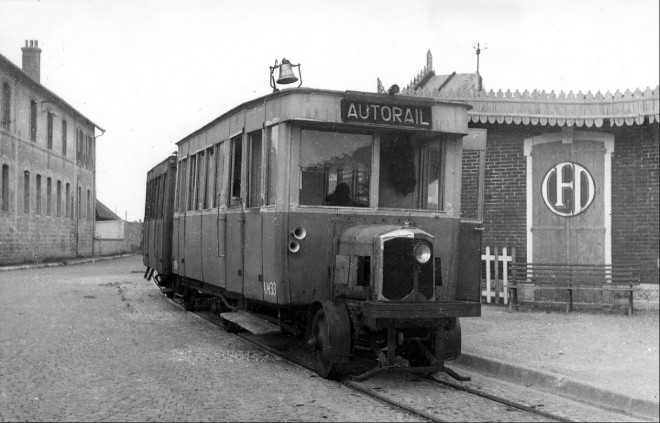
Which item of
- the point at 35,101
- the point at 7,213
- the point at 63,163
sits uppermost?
the point at 35,101

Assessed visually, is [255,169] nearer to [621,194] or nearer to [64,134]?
[621,194]

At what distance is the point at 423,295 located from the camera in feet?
23.7

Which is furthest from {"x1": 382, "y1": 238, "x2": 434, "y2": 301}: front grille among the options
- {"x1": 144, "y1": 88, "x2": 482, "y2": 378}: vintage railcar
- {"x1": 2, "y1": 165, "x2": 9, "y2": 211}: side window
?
{"x1": 2, "y1": 165, "x2": 9, "y2": 211}: side window

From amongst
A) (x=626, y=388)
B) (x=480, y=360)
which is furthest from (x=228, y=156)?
(x=626, y=388)

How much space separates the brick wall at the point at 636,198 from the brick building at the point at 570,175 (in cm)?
2

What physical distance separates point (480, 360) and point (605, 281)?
17.3 feet

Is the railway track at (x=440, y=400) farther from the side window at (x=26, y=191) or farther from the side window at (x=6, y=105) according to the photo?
the side window at (x=26, y=191)

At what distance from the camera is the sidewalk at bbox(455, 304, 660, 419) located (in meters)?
6.49

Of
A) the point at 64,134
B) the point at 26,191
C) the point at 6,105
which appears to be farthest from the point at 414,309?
the point at 64,134

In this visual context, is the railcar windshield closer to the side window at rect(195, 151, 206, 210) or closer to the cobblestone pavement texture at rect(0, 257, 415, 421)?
the cobblestone pavement texture at rect(0, 257, 415, 421)

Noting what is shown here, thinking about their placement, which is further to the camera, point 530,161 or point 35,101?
point 35,101

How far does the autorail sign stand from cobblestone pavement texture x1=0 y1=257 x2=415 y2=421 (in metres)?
2.74

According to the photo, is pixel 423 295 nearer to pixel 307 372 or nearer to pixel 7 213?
pixel 307 372

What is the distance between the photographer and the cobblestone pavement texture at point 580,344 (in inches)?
273
